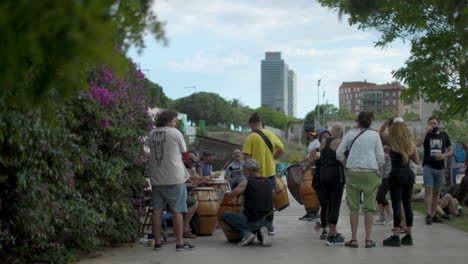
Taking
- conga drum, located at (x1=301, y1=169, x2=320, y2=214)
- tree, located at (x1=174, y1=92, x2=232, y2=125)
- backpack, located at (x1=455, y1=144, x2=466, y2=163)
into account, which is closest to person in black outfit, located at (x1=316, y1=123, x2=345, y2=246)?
conga drum, located at (x1=301, y1=169, x2=320, y2=214)

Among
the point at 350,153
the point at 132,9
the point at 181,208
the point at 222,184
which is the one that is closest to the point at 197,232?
the point at 222,184

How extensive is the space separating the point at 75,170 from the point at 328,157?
418 cm

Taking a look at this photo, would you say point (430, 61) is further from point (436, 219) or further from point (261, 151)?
point (261, 151)

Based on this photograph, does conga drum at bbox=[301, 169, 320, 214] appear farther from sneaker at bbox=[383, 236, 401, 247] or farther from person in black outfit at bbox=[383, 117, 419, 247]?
sneaker at bbox=[383, 236, 401, 247]

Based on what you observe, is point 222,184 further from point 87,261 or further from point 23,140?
point 23,140

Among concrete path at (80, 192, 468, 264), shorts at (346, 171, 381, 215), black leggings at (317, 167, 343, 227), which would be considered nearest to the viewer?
concrete path at (80, 192, 468, 264)

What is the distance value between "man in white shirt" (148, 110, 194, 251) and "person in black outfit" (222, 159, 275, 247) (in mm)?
852

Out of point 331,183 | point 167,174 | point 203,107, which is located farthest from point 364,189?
point 203,107

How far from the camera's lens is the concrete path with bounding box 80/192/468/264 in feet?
25.0

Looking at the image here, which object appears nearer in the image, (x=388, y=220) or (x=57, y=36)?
(x=57, y=36)

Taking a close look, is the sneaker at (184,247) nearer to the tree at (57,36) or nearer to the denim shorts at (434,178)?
the denim shorts at (434,178)

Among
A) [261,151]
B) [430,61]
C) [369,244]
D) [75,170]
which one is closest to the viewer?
[75,170]

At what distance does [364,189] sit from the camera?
872cm

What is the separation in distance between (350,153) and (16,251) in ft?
14.7
